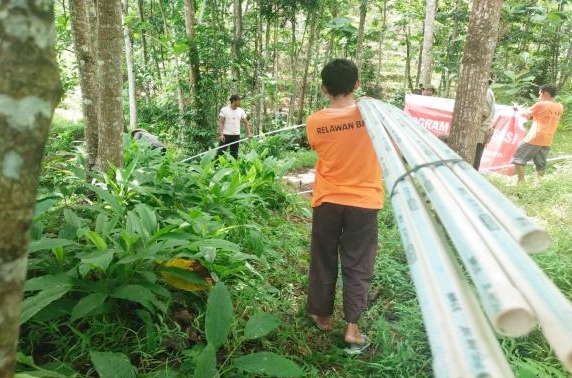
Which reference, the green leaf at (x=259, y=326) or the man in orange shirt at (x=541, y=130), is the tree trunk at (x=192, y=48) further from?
the green leaf at (x=259, y=326)

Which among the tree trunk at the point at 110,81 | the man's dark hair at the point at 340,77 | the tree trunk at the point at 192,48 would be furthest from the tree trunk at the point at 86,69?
the tree trunk at the point at 192,48

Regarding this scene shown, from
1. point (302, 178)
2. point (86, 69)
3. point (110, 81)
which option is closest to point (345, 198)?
point (110, 81)

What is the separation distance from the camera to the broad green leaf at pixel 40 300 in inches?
71.4

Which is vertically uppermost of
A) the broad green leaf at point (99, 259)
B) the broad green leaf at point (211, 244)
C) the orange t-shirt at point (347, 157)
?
the orange t-shirt at point (347, 157)

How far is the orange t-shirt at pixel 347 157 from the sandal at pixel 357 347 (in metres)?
0.81

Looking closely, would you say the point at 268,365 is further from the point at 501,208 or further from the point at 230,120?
the point at 230,120

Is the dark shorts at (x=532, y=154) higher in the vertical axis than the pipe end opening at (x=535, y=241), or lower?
lower

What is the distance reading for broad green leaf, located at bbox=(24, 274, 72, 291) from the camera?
6.41 feet

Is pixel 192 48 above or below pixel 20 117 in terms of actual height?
above

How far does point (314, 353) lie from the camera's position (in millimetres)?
2438

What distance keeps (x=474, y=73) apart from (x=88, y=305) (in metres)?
3.00

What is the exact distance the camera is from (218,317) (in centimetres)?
199

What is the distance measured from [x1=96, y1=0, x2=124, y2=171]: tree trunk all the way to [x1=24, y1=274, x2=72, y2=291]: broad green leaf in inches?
72.1

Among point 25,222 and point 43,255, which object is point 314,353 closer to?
point 43,255
